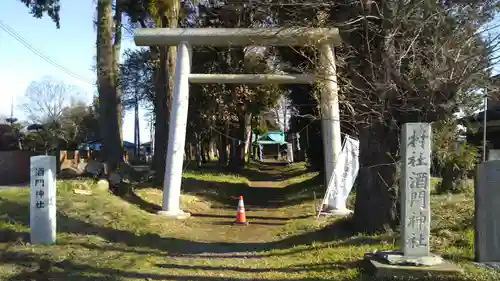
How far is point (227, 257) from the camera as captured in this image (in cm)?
1012

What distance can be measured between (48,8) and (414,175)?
15826 millimetres

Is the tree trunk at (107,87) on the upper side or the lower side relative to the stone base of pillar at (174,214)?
upper

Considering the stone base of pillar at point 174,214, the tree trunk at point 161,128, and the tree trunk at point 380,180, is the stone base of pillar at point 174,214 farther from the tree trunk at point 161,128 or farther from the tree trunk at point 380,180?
the tree trunk at point 380,180

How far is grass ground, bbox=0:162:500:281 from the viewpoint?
329 inches

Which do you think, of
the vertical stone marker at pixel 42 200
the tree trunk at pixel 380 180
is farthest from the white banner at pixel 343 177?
the vertical stone marker at pixel 42 200

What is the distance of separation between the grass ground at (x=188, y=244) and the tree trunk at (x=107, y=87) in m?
3.55

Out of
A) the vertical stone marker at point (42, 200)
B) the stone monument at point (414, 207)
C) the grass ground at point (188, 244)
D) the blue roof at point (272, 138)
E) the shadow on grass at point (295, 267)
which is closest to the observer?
the stone monument at point (414, 207)

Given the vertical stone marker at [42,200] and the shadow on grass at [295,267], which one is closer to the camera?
the shadow on grass at [295,267]

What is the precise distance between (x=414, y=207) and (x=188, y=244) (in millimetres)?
5237

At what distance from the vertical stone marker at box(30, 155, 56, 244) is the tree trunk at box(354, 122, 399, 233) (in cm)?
579

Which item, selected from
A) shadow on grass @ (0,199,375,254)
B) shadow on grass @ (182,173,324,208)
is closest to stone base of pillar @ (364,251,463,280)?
shadow on grass @ (0,199,375,254)

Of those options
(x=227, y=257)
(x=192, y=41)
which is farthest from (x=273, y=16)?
(x=227, y=257)

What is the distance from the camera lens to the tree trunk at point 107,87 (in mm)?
19527

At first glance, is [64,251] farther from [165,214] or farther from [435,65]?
[435,65]
